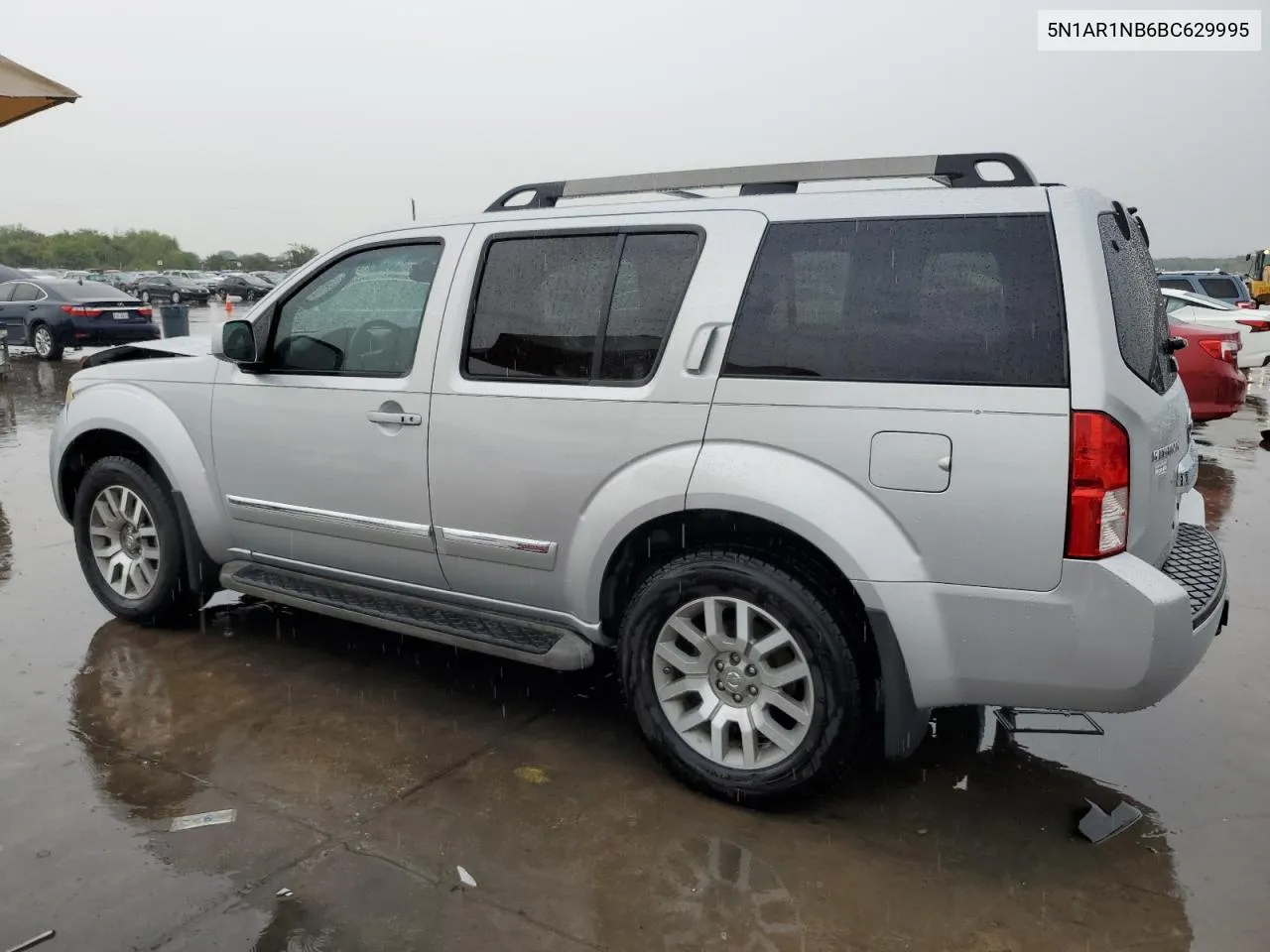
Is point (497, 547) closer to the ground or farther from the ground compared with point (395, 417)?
closer to the ground

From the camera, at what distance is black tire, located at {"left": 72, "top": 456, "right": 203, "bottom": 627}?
4637mm

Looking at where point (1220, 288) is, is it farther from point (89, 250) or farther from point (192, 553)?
point (89, 250)

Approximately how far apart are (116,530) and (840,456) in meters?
3.64

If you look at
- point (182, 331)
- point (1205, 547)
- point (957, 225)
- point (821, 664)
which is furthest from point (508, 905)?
point (182, 331)

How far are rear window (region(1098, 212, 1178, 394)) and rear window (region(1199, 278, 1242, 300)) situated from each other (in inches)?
682

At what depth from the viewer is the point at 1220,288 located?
18.6 m

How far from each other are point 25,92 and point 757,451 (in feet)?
26.5

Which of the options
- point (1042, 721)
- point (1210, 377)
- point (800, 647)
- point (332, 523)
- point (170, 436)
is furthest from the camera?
point (1210, 377)

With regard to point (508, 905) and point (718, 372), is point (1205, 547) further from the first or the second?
point (508, 905)

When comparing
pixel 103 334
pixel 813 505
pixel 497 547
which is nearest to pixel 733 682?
pixel 813 505

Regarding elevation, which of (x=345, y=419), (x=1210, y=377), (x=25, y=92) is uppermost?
(x=25, y=92)

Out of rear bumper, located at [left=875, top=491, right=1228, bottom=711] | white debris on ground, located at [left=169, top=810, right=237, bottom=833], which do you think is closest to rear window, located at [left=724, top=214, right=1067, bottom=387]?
rear bumper, located at [left=875, top=491, right=1228, bottom=711]

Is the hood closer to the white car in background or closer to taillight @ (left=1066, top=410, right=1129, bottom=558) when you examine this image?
taillight @ (left=1066, top=410, right=1129, bottom=558)

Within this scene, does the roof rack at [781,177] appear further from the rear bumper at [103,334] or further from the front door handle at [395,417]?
the rear bumper at [103,334]
